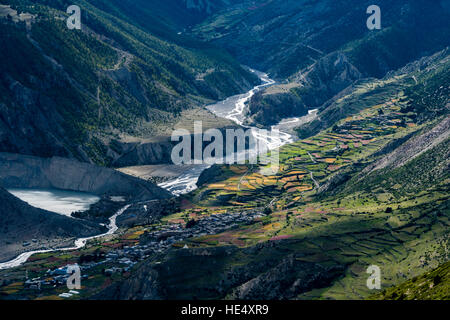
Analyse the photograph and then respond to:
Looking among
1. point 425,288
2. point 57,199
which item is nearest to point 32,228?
point 57,199

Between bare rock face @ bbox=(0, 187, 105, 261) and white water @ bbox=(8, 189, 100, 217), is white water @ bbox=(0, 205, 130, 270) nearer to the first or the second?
bare rock face @ bbox=(0, 187, 105, 261)

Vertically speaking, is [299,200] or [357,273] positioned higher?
[299,200]

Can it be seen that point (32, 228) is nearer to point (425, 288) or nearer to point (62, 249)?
point (62, 249)

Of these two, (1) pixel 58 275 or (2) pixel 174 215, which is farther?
(2) pixel 174 215

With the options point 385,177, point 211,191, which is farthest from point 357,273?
point 211,191

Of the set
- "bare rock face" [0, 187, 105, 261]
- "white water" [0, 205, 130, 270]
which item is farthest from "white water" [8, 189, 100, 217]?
"bare rock face" [0, 187, 105, 261]

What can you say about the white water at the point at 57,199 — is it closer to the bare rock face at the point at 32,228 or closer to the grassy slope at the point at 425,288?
the bare rock face at the point at 32,228
